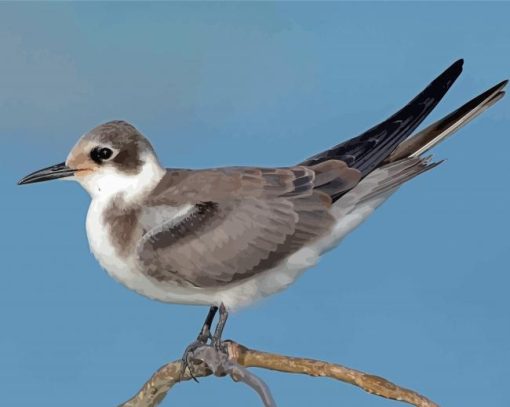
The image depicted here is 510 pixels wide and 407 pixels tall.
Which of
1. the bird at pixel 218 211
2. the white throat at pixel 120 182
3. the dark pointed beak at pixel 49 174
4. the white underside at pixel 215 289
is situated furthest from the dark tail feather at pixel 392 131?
the dark pointed beak at pixel 49 174

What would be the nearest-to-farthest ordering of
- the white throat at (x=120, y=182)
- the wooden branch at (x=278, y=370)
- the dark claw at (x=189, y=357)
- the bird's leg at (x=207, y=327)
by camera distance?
the wooden branch at (x=278, y=370) → the dark claw at (x=189, y=357) → the white throat at (x=120, y=182) → the bird's leg at (x=207, y=327)

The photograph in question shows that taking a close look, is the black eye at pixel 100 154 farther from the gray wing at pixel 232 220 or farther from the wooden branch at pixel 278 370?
the wooden branch at pixel 278 370

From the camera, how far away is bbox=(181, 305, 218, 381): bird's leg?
498 centimetres

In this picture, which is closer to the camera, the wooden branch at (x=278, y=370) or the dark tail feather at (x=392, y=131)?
the wooden branch at (x=278, y=370)

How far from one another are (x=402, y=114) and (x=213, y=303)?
1.17m

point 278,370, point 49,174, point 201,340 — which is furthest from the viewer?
point 201,340

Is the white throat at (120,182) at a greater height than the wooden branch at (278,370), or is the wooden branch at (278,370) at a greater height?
the white throat at (120,182)

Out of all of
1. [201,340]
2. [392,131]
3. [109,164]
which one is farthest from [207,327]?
[392,131]

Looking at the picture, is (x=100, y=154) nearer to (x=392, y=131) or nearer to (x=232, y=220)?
(x=232, y=220)

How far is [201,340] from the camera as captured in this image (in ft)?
17.2

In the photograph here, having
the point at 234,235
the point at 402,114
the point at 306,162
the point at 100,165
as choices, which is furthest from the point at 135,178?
the point at 402,114

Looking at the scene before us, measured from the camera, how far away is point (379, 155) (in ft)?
17.5

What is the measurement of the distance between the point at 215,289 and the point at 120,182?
1.94ft

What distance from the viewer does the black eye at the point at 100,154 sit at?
5.03 meters
